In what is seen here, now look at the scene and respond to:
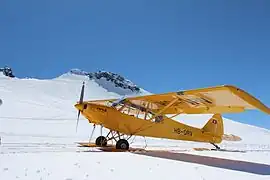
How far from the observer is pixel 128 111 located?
15594mm

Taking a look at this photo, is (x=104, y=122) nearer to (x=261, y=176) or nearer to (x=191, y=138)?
(x=191, y=138)

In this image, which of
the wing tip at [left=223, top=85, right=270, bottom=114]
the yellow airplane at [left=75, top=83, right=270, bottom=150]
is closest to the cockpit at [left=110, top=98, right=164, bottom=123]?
the yellow airplane at [left=75, top=83, right=270, bottom=150]

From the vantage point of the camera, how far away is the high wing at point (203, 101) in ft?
33.6

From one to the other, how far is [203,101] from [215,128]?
17.7 feet

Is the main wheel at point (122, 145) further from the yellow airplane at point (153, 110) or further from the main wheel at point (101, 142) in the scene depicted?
the main wheel at point (101, 142)

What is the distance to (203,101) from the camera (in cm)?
1352

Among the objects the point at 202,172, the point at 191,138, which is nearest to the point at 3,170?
the point at 202,172

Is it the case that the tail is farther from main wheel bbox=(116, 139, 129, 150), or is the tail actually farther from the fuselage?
main wheel bbox=(116, 139, 129, 150)

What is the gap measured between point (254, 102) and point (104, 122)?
260 inches

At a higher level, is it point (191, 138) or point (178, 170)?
point (191, 138)

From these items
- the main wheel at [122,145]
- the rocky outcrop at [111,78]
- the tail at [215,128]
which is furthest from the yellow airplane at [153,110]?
the rocky outcrop at [111,78]

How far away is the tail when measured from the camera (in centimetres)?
1792

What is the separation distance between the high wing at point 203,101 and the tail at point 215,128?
9.53 feet

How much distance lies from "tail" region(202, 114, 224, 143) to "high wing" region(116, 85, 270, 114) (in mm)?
2904
